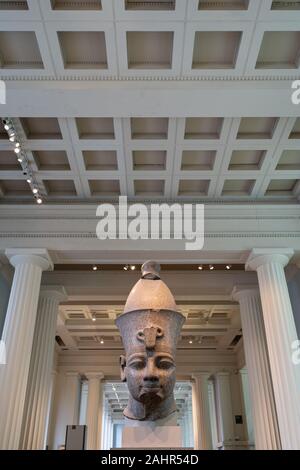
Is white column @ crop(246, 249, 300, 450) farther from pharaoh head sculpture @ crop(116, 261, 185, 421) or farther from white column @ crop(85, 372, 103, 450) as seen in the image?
white column @ crop(85, 372, 103, 450)

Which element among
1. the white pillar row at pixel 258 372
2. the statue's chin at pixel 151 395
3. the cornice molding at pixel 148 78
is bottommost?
the statue's chin at pixel 151 395

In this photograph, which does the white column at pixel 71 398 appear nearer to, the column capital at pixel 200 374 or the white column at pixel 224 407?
the column capital at pixel 200 374

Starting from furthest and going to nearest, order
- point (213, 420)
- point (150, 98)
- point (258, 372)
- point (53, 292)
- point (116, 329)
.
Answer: point (213, 420)
point (116, 329)
point (53, 292)
point (258, 372)
point (150, 98)

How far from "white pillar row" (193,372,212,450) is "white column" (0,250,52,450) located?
12.2 meters

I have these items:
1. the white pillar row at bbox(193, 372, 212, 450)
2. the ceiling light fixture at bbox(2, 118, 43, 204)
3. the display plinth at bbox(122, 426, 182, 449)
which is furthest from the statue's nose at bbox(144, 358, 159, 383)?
the white pillar row at bbox(193, 372, 212, 450)

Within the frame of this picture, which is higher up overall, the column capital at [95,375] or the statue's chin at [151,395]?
the column capital at [95,375]

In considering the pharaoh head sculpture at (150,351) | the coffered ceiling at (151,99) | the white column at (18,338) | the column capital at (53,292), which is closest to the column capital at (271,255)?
the coffered ceiling at (151,99)

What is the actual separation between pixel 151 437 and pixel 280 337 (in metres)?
5.05

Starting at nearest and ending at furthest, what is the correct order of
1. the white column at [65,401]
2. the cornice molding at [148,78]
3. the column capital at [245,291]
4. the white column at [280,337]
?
the cornice molding at [148,78], the white column at [280,337], the column capital at [245,291], the white column at [65,401]

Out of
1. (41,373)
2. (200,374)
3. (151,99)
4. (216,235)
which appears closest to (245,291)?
(216,235)

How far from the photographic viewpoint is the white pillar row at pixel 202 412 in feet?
58.0

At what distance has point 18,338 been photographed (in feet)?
27.0

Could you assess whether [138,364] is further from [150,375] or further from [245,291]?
[245,291]

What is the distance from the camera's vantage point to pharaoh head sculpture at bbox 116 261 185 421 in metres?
4.07
